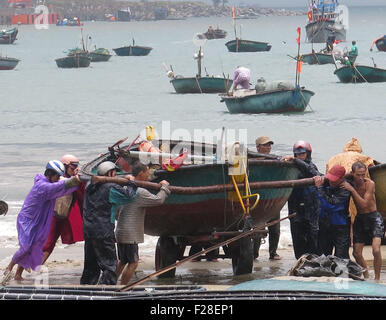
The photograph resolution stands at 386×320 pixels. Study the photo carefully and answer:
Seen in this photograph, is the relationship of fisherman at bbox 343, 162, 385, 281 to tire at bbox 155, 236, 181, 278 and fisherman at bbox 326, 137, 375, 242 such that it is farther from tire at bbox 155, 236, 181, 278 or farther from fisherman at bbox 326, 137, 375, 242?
tire at bbox 155, 236, 181, 278

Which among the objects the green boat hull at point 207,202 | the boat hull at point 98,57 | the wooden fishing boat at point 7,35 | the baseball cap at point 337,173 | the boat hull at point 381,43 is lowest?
the wooden fishing boat at point 7,35

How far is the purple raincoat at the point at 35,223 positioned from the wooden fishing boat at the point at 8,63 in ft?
214

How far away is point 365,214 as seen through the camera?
33.4 ft

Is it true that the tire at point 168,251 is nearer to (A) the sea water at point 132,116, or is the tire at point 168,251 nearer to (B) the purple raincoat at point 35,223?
(B) the purple raincoat at point 35,223

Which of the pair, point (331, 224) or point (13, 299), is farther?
point (331, 224)

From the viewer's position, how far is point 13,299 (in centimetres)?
774

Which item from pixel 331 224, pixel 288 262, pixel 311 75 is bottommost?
pixel 311 75

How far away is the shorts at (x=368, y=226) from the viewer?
33.2 feet

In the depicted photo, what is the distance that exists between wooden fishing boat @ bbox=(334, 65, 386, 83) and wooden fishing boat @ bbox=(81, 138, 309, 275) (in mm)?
37750

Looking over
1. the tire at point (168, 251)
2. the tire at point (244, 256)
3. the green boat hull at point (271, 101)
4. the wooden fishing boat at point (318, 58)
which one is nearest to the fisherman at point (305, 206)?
the tire at point (244, 256)
